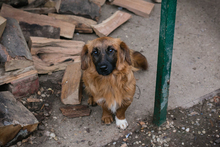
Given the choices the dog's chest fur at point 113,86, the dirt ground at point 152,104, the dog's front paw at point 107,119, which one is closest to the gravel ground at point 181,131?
the dirt ground at point 152,104

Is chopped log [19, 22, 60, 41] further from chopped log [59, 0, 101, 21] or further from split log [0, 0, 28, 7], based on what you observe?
split log [0, 0, 28, 7]

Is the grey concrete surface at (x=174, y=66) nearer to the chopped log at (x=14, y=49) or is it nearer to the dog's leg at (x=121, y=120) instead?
the dog's leg at (x=121, y=120)

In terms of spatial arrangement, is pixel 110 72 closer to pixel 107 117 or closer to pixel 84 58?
pixel 84 58

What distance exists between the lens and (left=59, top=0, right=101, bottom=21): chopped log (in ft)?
15.3

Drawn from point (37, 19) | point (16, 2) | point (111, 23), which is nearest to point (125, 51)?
point (111, 23)

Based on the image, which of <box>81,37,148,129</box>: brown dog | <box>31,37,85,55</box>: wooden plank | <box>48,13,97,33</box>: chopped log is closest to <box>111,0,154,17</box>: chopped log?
<box>48,13,97,33</box>: chopped log

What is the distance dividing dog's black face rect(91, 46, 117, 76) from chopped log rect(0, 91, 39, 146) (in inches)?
41.3

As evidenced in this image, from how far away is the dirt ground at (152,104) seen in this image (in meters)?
2.98

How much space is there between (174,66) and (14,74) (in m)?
2.56

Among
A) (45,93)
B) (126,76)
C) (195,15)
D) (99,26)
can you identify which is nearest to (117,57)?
(126,76)

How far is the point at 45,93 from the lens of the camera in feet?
11.7

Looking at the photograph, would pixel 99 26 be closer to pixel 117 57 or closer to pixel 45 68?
pixel 45 68

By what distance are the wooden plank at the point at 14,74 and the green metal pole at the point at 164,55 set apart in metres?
1.76

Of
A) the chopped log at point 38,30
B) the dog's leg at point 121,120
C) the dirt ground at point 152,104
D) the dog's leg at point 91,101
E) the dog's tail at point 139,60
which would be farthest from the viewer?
the chopped log at point 38,30
